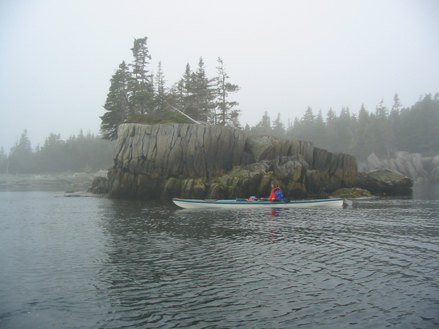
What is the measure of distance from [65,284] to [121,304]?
3014 millimetres

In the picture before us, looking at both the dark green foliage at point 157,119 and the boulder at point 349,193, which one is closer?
the boulder at point 349,193

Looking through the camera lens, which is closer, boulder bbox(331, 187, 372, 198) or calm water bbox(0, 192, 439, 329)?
calm water bbox(0, 192, 439, 329)

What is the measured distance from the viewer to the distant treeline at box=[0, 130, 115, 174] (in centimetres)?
13362

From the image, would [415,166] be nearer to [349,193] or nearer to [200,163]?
[349,193]

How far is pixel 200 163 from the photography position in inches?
1753

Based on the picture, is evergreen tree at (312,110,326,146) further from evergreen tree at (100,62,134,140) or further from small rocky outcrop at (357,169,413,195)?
evergreen tree at (100,62,134,140)

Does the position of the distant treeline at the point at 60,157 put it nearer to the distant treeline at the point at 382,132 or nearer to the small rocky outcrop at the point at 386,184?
the distant treeline at the point at 382,132

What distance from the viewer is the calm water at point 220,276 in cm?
898

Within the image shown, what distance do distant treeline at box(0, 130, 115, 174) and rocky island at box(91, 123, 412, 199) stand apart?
3374 inches

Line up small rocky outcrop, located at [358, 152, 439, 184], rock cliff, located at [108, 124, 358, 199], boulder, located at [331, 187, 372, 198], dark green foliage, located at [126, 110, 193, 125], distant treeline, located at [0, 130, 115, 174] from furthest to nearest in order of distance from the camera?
distant treeline, located at [0, 130, 115, 174], small rocky outcrop, located at [358, 152, 439, 184], dark green foliage, located at [126, 110, 193, 125], boulder, located at [331, 187, 372, 198], rock cliff, located at [108, 124, 358, 199]

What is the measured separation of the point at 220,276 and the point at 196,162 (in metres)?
32.8

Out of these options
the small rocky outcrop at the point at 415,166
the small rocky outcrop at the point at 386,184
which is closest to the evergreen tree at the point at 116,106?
the small rocky outcrop at the point at 386,184

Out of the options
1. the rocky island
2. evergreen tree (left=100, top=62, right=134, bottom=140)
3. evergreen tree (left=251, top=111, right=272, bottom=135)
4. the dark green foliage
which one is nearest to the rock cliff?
the rocky island

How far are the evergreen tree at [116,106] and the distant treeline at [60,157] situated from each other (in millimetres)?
67512
